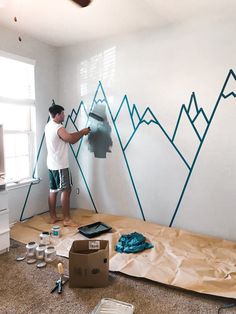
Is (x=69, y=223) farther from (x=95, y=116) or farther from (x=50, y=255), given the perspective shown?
(x=95, y=116)

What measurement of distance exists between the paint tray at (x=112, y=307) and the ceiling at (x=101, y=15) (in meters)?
2.48

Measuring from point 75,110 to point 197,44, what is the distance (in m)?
1.84

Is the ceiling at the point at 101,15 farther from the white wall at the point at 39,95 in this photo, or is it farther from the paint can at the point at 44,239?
the paint can at the point at 44,239

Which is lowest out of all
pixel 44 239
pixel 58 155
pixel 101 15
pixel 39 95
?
pixel 44 239

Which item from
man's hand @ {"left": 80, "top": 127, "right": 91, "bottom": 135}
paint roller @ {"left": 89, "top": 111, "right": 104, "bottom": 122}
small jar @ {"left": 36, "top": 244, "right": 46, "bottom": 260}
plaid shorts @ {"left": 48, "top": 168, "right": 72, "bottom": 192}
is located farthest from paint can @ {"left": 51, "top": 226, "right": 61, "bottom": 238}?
paint roller @ {"left": 89, "top": 111, "right": 104, "bottom": 122}

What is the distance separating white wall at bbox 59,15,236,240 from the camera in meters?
2.91

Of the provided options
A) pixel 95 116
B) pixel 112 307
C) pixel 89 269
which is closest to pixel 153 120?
pixel 95 116

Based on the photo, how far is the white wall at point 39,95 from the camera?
11.2ft

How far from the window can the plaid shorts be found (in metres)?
0.42

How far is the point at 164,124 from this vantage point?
3.22 m

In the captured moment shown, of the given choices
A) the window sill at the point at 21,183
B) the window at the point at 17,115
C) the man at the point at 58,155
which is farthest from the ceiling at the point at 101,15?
the window sill at the point at 21,183

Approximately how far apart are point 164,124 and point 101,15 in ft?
4.50

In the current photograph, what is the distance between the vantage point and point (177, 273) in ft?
7.57

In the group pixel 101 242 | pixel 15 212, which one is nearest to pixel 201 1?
pixel 101 242
